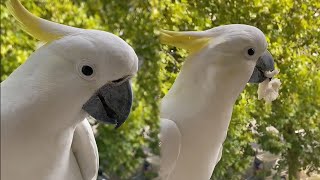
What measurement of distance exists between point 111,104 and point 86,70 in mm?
107

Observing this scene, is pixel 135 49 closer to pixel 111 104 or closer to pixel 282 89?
pixel 111 104

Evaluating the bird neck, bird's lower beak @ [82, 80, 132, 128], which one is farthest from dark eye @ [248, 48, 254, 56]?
the bird neck

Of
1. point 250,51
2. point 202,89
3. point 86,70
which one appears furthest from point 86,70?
point 250,51

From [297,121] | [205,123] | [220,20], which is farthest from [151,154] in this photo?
[297,121]

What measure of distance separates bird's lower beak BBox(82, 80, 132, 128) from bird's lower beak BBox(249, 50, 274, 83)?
1.66ft

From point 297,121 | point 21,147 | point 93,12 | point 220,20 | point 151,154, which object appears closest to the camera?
point 21,147

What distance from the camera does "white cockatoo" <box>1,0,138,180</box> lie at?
813 millimetres

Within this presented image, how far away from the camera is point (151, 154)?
112 centimetres

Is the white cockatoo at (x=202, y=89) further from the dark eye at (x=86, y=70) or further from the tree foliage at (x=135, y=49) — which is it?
the dark eye at (x=86, y=70)

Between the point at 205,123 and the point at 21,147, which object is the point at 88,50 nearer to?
the point at 21,147

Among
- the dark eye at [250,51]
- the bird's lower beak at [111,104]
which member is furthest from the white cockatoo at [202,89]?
the bird's lower beak at [111,104]

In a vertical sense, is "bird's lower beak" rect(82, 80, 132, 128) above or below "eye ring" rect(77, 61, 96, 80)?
below

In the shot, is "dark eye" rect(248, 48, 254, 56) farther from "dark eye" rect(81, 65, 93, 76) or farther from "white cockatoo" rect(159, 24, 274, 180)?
"dark eye" rect(81, 65, 93, 76)

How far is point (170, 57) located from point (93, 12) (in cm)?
40
